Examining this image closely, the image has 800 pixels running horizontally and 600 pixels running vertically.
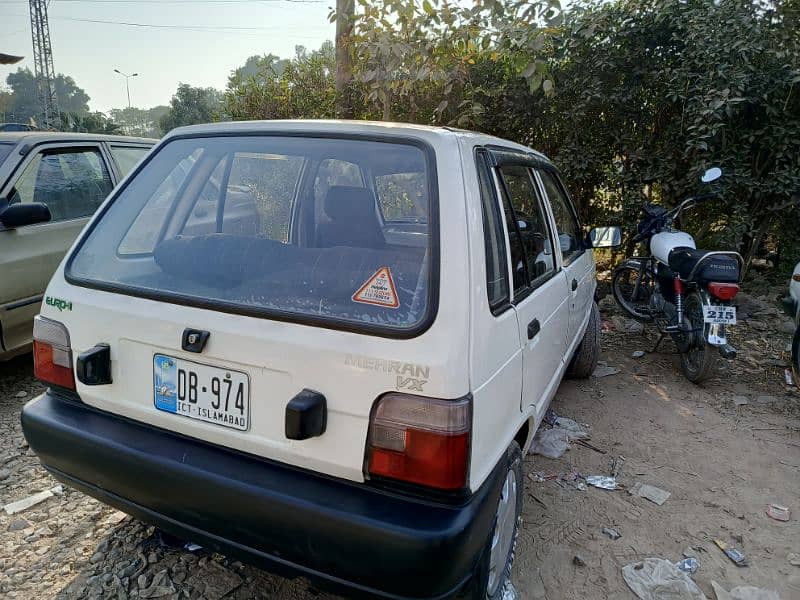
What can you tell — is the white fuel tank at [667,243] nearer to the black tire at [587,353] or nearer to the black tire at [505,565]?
the black tire at [587,353]

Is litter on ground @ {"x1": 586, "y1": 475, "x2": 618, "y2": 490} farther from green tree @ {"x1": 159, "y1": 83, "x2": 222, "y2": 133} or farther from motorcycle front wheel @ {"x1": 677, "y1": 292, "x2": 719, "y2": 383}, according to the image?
green tree @ {"x1": 159, "y1": 83, "x2": 222, "y2": 133}

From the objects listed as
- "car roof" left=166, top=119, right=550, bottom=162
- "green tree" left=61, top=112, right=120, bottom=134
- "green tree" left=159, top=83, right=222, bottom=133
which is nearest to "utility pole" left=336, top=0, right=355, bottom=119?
"car roof" left=166, top=119, right=550, bottom=162

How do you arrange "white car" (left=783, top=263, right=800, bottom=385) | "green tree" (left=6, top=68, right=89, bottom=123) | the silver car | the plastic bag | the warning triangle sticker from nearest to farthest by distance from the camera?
the warning triangle sticker < the plastic bag < the silver car < "white car" (left=783, top=263, right=800, bottom=385) < "green tree" (left=6, top=68, right=89, bottom=123)

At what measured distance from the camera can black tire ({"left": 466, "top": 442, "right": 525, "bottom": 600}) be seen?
1.66 meters

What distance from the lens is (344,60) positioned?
5.61 meters

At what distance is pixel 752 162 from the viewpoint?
5.69 metres

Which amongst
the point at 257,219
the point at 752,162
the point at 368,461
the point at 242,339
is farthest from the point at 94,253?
the point at 752,162

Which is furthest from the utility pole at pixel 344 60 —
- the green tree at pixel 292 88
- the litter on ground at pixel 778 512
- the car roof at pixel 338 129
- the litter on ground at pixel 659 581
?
the litter on ground at pixel 778 512

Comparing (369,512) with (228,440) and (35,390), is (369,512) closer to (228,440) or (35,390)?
(228,440)

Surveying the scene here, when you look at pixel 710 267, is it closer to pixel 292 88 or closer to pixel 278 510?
pixel 278 510

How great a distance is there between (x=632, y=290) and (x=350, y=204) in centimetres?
421

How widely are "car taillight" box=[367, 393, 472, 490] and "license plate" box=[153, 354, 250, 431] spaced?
416mm

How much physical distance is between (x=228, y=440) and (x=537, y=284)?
1347mm

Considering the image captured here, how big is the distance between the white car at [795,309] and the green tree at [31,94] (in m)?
55.1
